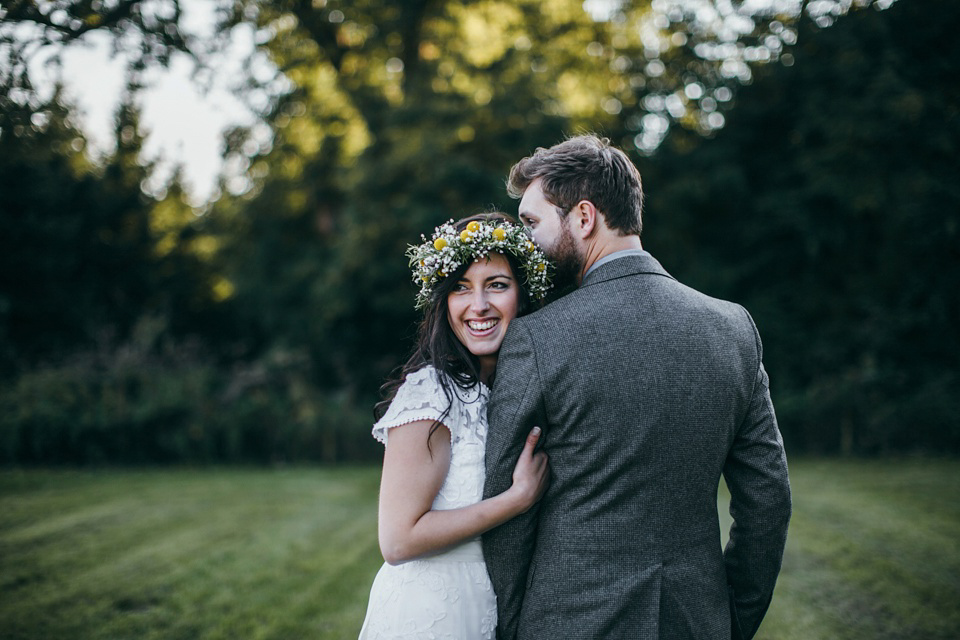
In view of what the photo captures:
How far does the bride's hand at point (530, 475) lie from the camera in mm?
2055

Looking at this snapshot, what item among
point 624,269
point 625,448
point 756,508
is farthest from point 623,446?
point 756,508

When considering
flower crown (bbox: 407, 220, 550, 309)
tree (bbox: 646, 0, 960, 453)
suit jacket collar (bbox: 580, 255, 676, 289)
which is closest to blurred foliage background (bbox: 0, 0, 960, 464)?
tree (bbox: 646, 0, 960, 453)

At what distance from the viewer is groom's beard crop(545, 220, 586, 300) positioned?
2.34 meters

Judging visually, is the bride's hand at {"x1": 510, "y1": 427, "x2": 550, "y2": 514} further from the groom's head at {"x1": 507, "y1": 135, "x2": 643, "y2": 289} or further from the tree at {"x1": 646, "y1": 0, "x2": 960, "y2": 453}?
the tree at {"x1": 646, "y1": 0, "x2": 960, "y2": 453}

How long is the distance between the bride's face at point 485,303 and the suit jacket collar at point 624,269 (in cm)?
36

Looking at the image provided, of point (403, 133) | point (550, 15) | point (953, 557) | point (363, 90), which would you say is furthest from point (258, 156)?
point (953, 557)

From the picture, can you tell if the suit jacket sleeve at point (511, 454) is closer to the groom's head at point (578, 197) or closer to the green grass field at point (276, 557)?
the groom's head at point (578, 197)

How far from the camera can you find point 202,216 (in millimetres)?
16234

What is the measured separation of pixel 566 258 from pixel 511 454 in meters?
0.70

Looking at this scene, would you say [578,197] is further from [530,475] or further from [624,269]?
[530,475]

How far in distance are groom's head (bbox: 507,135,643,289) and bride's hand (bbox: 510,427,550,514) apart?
626mm

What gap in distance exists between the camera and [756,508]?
7.43 feet

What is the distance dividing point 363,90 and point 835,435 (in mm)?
10226

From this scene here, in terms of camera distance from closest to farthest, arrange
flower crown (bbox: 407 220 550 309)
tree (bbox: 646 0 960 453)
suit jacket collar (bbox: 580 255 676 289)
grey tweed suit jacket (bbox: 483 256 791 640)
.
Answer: grey tweed suit jacket (bbox: 483 256 791 640) → suit jacket collar (bbox: 580 255 676 289) → flower crown (bbox: 407 220 550 309) → tree (bbox: 646 0 960 453)
